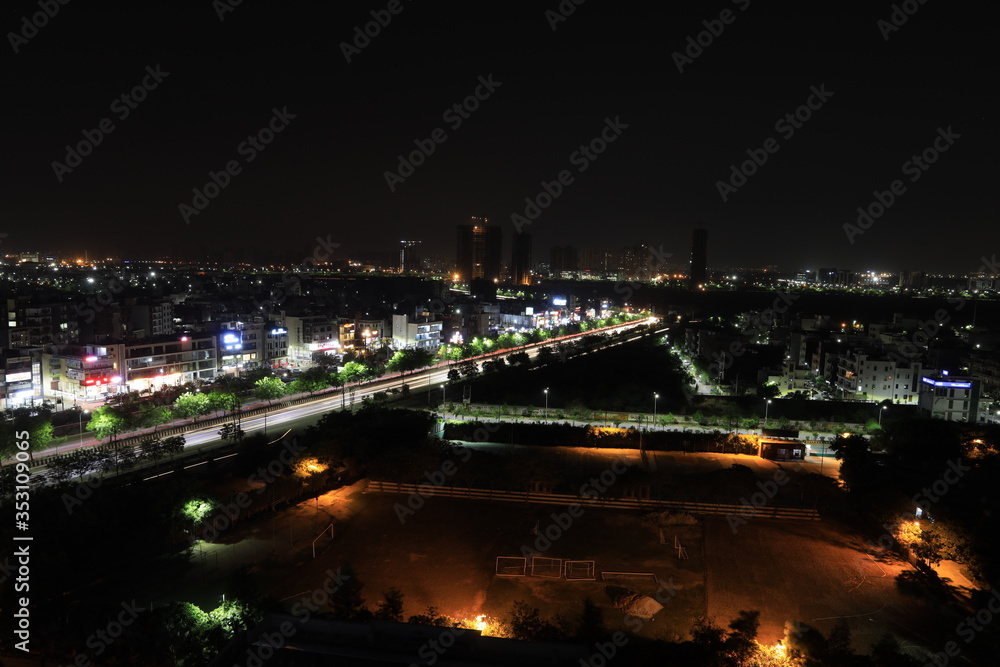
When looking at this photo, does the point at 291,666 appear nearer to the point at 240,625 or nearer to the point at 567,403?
the point at 240,625

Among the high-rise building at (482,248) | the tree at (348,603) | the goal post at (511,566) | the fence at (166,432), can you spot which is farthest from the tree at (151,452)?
the high-rise building at (482,248)

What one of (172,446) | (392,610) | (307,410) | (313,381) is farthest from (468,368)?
(392,610)

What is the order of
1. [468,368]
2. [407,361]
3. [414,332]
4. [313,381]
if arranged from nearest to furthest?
[313,381]
[407,361]
[468,368]
[414,332]

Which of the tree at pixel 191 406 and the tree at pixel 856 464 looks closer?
the tree at pixel 856 464

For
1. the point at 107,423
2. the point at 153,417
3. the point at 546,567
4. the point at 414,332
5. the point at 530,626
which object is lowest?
the point at 546,567

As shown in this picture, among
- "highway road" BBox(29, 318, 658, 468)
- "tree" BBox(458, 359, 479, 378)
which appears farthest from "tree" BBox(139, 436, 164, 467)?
"tree" BBox(458, 359, 479, 378)

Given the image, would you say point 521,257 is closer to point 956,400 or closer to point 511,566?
point 956,400

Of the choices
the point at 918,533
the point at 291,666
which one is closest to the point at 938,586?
the point at 918,533

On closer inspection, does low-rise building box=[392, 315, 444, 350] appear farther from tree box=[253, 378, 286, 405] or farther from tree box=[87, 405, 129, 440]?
tree box=[87, 405, 129, 440]

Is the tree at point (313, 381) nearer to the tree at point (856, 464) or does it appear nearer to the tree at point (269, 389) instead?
the tree at point (269, 389)
